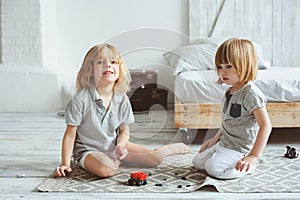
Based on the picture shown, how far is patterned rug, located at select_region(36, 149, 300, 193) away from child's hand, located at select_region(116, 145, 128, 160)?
0.06 m

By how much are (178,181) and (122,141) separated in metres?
0.29

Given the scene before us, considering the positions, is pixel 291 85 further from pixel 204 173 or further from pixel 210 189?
pixel 210 189

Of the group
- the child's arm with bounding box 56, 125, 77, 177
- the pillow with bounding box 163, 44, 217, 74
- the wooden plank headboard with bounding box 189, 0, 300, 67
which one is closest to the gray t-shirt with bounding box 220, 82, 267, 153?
the child's arm with bounding box 56, 125, 77, 177

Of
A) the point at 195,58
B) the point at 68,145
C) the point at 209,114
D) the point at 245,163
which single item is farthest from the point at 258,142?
the point at 195,58

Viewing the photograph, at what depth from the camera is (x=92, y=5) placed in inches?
153

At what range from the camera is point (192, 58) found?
3.13 meters

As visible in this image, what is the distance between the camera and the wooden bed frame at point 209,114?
2.34 meters

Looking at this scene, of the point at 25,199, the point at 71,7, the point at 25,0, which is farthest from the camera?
the point at 71,7

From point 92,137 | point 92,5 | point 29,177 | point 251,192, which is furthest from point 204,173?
point 92,5

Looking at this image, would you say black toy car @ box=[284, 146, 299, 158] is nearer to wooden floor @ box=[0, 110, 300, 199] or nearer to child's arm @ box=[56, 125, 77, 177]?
wooden floor @ box=[0, 110, 300, 199]

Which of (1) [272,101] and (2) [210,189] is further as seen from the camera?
(1) [272,101]

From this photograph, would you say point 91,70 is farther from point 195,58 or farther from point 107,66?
point 195,58

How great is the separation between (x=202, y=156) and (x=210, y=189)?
0.27m

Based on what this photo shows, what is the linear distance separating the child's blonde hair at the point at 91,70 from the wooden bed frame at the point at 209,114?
1.46 feet
